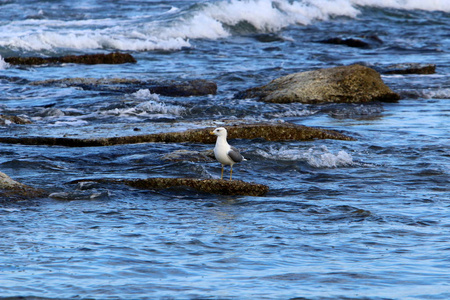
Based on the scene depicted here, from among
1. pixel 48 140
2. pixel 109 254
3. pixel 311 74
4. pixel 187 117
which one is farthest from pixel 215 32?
pixel 109 254

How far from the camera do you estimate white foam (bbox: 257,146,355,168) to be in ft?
29.0

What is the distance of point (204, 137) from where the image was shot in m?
9.77

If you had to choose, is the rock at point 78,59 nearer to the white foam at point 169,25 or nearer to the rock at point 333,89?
the white foam at point 169,25

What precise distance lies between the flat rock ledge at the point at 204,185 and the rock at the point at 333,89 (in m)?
6.62

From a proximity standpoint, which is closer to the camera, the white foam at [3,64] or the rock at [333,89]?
the rock at [333,89]

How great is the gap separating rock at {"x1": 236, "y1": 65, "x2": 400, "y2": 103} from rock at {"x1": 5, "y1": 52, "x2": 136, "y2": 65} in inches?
274

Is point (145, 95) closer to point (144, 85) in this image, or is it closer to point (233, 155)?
point (144, 85)

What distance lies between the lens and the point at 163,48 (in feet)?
77.0

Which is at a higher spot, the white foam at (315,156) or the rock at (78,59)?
the rock at (78,59)

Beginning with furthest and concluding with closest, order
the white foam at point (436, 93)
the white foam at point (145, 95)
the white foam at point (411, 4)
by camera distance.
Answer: the white foam at point (411, 4) < the white foam at point (436, 93) < the white foam at point (145, 95)

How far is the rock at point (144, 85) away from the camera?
14555mm

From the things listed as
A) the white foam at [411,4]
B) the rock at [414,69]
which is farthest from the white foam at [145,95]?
the white foam at [411,4]

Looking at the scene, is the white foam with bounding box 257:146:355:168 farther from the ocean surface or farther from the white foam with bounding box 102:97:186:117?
the white foam with bounding box 102:97:186:117

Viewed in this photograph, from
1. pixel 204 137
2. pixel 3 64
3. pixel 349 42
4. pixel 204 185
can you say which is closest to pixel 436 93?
pixel 204 137
